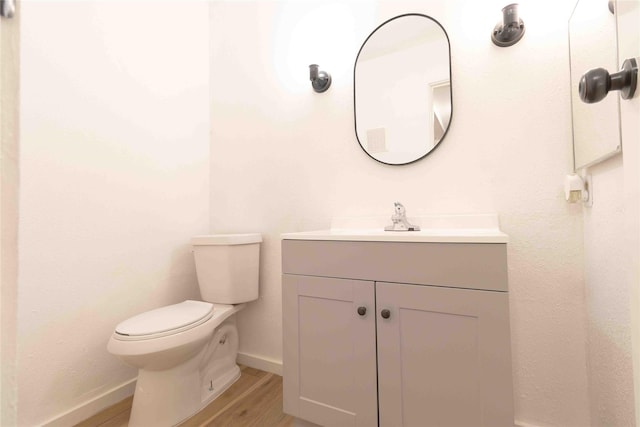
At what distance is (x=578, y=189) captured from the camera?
994mm

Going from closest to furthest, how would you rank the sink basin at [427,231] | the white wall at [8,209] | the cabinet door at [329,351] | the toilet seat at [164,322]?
Result: the white wall at [8,209] < the sink basin at [427,231] < the cabinet door at [329,351] < the toilet seat at [164,322]

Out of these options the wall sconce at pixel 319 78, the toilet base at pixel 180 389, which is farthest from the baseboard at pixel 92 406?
the wall sconce at pixel 319 78

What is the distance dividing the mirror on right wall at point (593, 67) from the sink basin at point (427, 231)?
1.15 feet

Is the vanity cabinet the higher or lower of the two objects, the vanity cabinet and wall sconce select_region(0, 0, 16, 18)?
the lower

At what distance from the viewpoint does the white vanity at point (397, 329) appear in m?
0.83

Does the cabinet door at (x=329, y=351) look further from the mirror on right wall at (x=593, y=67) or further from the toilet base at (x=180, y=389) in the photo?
the mirror on right wall at (x=593, y=67)

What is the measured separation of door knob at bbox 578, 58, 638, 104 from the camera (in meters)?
0.39

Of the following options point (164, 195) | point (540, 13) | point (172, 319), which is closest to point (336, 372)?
point (172, 319)

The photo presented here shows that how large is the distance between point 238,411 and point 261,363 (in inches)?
14.8

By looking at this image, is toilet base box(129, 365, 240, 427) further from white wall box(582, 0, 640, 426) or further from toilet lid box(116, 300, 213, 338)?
white wall box(582, 0, 640, 426)

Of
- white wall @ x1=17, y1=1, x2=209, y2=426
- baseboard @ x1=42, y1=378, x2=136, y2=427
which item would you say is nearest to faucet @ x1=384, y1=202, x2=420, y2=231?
white wall @ x1=17, y1=1, x2=209, y2=426

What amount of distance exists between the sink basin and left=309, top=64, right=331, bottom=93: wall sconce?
2.39 ft

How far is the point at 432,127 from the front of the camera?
130 centimetres

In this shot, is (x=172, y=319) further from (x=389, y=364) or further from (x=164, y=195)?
(x=389, y=364)
